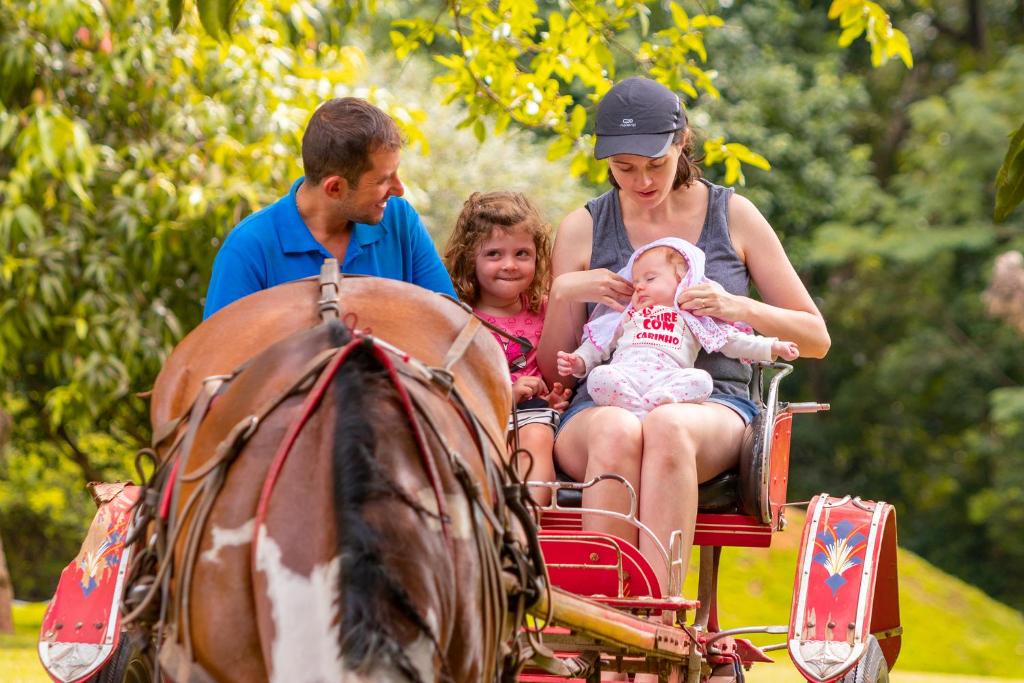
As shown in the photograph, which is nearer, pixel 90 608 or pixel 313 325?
pixel 313 325

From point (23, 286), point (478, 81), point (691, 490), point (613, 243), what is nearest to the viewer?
point (691, 490)

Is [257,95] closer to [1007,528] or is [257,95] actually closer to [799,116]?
[799,116]

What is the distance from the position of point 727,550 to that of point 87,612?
31.3 ft

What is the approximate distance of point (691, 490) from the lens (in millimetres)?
4059

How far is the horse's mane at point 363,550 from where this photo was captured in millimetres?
2111

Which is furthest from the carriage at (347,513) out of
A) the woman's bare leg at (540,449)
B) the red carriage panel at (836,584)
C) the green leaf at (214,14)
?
the woman's bare leg at (540,449)

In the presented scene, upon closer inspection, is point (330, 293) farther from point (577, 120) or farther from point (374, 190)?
point (577, 120)

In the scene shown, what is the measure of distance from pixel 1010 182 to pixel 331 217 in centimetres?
143

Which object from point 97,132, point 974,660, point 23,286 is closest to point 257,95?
point 97,132

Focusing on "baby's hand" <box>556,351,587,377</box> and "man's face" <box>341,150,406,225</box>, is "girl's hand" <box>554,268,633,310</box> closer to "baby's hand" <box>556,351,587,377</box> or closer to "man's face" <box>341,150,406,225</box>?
"baby's hand" <box>556,351,587,377</box>

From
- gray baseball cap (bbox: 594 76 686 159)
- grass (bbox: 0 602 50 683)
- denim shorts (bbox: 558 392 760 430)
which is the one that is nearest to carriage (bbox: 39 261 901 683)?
denim shorts (bbox: 558 392 760 430)

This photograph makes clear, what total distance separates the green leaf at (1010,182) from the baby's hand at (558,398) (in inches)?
80.5

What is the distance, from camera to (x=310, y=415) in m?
2.31

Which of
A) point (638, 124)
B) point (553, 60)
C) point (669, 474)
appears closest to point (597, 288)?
point (638, 124)
